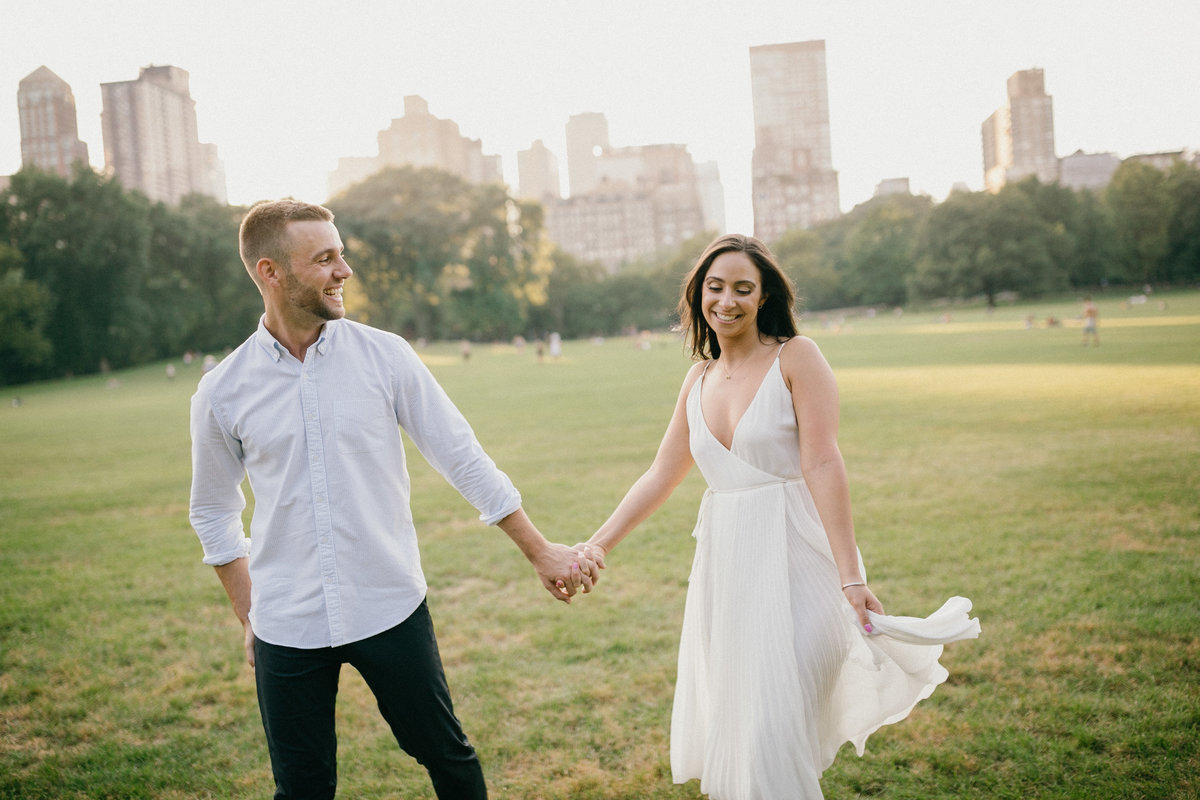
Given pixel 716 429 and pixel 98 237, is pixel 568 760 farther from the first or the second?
pixel 98 237

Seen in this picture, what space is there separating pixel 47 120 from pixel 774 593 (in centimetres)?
15387

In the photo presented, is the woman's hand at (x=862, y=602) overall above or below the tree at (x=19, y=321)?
below

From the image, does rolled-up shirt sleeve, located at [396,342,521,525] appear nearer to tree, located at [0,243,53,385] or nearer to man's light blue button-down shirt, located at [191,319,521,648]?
man's light blue button-down shirt, located at [191,319,521,648]

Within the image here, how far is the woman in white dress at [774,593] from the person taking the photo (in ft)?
9.44

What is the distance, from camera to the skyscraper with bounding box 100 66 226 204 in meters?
143

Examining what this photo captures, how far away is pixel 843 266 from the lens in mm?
103438

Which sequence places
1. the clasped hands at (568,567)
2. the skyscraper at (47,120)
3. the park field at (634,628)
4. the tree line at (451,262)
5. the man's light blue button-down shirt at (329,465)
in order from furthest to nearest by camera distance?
the skyscraper at (47,120), the tree line at (451,262), the park field at (634,628), the clasped hands at (568,567), the man's light blue button-down shirt at (329,465)

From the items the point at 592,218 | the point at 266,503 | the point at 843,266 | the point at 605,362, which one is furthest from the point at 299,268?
the point at 592,218

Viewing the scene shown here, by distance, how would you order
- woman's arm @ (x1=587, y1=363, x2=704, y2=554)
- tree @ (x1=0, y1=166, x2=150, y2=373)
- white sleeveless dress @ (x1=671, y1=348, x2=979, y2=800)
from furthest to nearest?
tree @ (x1=0, y1=166, x2=150, y2=373) < woman's arm @ (x1=587, y1=363, x2=704, y2=554) < white sleeveless dress @ (x1=671, y1=348, x2=979, y2=800)

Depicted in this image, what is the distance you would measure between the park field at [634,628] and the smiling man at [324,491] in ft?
4.85

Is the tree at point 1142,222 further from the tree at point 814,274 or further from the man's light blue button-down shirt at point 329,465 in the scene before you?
the man's light blue button-down shirt at point 329,465

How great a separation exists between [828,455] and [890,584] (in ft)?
13.2

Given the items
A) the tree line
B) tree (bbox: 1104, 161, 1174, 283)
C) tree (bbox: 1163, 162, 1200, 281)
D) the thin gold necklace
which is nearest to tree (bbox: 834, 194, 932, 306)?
the tree line

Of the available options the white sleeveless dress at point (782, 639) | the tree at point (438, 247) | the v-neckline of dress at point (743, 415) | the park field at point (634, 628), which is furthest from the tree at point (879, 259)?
the white sleeveless dress at point (782, 639)
